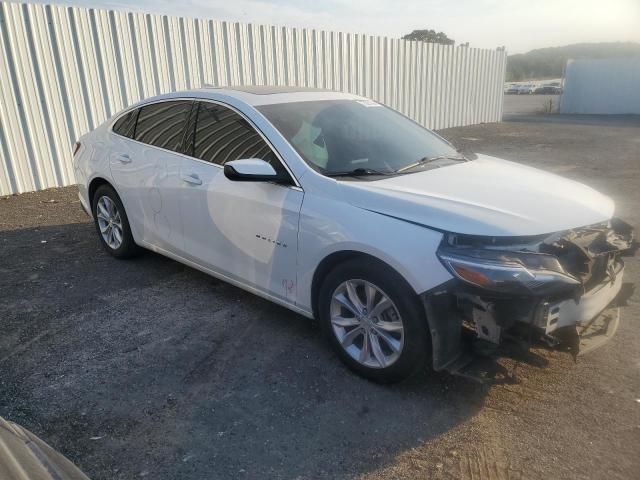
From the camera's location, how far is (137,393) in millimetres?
3102

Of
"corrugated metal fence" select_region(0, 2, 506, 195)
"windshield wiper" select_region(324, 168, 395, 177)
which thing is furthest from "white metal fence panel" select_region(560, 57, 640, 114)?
"windshield wiper" select_region(324, 168, 395, 177)

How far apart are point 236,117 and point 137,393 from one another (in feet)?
6.66

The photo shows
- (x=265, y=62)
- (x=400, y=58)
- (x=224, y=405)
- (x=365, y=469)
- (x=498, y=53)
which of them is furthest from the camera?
(x=498, y=53)

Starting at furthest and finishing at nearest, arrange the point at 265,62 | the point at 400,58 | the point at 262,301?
the point at 400,58 < the point at 265,62 < the point at 262,301

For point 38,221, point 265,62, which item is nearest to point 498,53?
point 265,62

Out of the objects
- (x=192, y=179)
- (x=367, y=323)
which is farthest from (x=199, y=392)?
(x=192, y=179)

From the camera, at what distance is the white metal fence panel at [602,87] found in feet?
76.8

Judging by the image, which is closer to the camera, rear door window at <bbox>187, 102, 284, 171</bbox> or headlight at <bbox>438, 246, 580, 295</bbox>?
headlight at <bbox>438, 246, 580, 295</bbox>

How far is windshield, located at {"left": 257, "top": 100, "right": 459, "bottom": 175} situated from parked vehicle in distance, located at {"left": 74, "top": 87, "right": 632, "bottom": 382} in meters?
0.02

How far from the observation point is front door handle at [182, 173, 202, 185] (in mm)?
3975

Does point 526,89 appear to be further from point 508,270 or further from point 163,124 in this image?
point 508,270

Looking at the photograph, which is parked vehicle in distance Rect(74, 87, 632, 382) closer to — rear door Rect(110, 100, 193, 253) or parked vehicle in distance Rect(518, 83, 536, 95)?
rear door Rect(110, 100, 193, 253)

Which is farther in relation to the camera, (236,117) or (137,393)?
(236,117)

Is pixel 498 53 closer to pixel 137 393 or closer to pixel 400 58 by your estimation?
pixel 400 58
